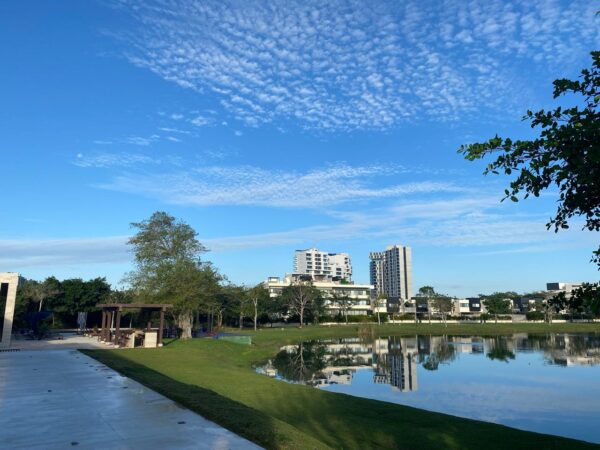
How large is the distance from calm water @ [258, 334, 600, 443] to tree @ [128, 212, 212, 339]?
9424 millimetres

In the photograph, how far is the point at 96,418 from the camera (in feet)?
29.8

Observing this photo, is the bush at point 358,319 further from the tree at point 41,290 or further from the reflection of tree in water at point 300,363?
the tree at point 41,290

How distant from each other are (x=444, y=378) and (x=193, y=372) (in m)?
15.7

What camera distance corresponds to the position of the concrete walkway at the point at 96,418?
293 inches

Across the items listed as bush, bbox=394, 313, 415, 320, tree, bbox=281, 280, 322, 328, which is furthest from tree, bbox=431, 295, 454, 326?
tree, bbox=281, 280, 322, 328

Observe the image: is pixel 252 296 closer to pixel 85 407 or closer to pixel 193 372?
pixel 193 372

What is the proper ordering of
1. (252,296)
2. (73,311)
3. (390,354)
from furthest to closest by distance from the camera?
1. (252,296)
2. (73,311)
3. (390,354)

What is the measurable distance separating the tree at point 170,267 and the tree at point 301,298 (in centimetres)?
3836

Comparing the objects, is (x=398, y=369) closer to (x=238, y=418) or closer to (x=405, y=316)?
(x=238, y=418)

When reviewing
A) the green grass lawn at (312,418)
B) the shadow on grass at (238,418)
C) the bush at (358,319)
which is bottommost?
the green grass lawn at (312,418)

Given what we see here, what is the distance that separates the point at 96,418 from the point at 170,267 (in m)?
31.8

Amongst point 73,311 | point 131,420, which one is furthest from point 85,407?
point 73,311

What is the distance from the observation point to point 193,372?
2078 centimetres

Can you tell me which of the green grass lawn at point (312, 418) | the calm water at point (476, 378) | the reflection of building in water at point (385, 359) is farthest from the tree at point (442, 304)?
the green grass lawn at point (312, 418)
